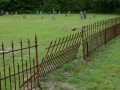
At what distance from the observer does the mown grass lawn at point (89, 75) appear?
6.61 m

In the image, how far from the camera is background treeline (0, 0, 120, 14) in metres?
50.3

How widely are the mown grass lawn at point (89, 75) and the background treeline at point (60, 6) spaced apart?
40994mm

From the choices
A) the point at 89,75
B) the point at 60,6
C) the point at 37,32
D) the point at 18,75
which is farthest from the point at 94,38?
the point at 60,6

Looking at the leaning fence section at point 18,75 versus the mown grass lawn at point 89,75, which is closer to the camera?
the leaning fence section at point 18,75

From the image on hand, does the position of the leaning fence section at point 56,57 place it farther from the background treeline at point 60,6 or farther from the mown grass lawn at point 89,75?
the background treeline at point 60,6

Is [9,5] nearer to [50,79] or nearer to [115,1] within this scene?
[115,1]

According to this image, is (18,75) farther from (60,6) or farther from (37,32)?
(60,6)

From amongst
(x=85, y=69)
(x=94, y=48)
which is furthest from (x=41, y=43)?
(x=85, y=69)

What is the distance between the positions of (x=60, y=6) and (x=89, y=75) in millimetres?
48895

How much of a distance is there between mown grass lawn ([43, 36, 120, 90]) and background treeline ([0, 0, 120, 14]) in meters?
41.0

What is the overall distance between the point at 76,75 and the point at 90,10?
157ft

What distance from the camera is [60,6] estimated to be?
2180 inches

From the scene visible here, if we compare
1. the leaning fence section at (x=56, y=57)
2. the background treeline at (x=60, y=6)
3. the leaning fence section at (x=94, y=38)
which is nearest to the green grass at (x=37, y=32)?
the leaning fence section at (x=56, y=57)

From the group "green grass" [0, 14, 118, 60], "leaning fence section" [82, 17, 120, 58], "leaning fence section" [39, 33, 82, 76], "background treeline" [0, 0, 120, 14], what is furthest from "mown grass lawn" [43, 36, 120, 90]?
"background treeline" [0, 0, 120, 14]
